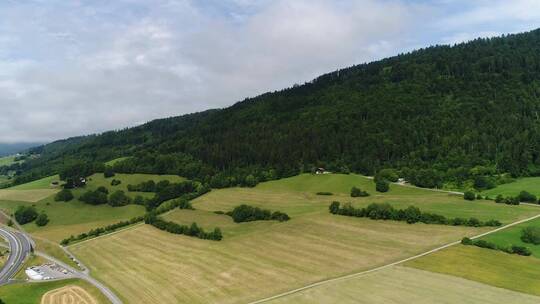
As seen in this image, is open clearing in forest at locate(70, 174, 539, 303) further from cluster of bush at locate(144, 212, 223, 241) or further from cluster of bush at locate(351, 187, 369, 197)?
cluster of bush at locate(351, 187, 369, 197)

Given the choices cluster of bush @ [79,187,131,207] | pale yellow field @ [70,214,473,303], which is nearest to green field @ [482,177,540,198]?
pale yellow field @ [70,214,473,303]

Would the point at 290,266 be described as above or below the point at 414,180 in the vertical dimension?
below

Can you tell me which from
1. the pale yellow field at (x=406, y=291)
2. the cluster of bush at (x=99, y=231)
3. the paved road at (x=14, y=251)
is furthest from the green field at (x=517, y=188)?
the paved road at (x=14, y=251)

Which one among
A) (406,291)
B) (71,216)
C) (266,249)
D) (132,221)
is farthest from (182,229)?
(406,291)

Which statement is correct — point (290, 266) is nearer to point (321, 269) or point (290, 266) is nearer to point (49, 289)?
point (321, 269)

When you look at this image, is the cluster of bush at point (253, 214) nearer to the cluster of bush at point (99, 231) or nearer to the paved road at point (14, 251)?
the cluster of bush at point (99, 231)

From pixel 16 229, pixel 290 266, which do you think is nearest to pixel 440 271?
pixel 290 266

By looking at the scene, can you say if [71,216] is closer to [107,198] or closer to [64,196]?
[107,198]
